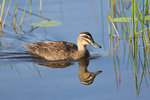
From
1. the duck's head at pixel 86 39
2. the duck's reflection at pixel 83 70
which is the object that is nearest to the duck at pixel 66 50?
the duck's head at pixel 86 39

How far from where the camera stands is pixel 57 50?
1394 cm

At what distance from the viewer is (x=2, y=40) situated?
15.4 m

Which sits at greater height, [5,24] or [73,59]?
[5,24]

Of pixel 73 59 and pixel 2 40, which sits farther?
pixel 2 40

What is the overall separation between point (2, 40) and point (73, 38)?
266 cm

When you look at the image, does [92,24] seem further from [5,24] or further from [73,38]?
[5,24]

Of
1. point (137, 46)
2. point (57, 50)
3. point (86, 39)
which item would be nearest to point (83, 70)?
point (86, 39)

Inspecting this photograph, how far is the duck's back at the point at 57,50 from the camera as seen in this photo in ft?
45.4

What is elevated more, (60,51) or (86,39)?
(86,39)

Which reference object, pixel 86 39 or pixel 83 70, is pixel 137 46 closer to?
pixel 86 39

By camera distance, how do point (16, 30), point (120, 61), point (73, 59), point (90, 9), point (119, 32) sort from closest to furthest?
point (120, 61) → point (73, 59) → point (119, 32) → point (16, 30) → point (90, 9)

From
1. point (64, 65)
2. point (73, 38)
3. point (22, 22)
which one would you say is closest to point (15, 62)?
point (64, 65)

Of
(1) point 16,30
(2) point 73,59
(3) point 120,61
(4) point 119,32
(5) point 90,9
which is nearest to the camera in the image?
(3) point 120,61

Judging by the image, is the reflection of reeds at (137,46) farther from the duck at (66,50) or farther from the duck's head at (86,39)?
the duck at (66,50)
